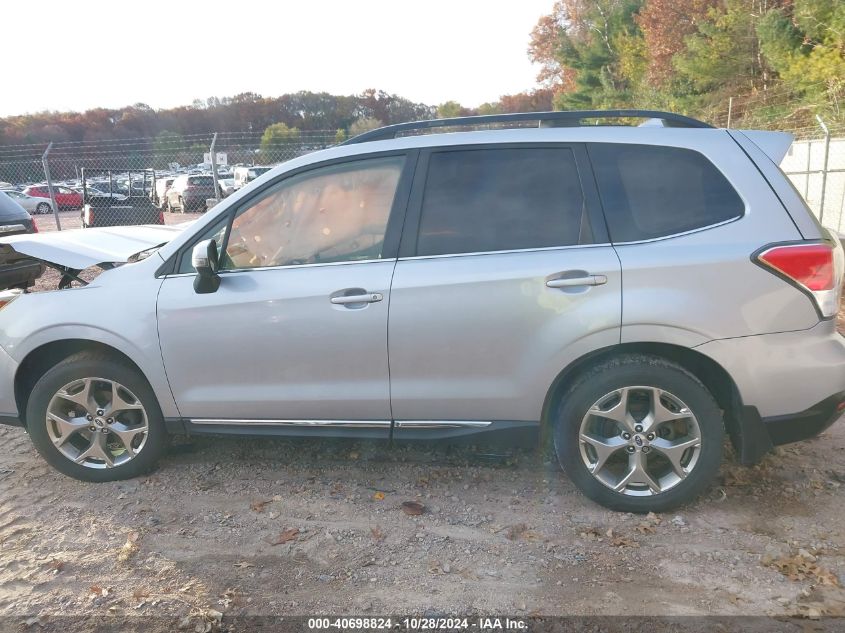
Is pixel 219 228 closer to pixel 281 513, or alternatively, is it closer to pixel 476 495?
pixel 281 513

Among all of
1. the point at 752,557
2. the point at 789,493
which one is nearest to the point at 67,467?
the point at 752,557

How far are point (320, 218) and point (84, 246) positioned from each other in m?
1.83

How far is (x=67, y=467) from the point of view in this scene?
3787 millimetres

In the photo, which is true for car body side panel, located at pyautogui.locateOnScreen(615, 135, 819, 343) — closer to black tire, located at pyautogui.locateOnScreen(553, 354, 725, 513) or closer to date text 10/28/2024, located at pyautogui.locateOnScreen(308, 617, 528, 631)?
black tire, located at pyautogui.locateOnScreen(553, 354, 725, 513)

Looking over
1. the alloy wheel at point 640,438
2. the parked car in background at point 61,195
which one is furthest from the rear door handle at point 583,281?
the parked car in background at point 61,195

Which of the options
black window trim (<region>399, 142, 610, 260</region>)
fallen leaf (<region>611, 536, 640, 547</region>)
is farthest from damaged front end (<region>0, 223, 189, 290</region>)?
fallen leaf (<region>611, 536, 640, 547</region>)

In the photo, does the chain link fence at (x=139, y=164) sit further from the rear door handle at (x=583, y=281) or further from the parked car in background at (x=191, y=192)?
the rear door handle at (x=583, y=281)

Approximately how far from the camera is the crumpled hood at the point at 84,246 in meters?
4.04

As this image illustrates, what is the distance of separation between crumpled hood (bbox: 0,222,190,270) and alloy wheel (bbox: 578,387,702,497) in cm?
291

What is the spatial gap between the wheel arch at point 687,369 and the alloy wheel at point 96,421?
2.27 metres

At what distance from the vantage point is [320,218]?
353cm

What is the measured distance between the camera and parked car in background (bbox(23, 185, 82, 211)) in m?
29.0

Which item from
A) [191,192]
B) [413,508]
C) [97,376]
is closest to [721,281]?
[413,508]

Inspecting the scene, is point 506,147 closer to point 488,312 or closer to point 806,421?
point 488,312
